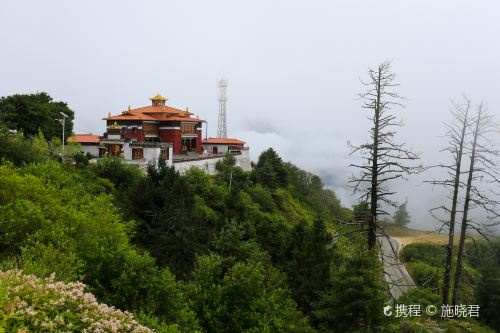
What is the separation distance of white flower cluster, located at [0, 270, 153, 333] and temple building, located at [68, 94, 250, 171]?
33647mm

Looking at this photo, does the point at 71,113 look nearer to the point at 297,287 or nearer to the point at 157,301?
the point at 297,287

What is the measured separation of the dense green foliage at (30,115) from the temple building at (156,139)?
2.46 metres

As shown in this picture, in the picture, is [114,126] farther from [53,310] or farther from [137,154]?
[53,310]

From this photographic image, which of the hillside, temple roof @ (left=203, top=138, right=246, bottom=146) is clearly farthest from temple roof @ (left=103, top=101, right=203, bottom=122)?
the hillside

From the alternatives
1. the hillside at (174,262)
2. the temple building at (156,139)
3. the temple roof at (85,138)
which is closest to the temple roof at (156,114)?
the temple building at (156,139)

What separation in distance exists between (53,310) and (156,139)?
4747 centimetres

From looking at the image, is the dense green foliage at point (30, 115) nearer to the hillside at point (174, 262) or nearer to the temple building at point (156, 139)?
the temple building at point (156, 139)

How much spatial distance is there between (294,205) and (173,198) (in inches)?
1191

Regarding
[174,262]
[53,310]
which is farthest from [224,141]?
[53,310]

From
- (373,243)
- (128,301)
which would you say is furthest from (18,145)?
(373,243)

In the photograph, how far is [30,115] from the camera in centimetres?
4416

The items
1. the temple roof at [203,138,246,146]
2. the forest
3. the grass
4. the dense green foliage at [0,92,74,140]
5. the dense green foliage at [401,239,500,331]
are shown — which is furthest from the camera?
the temple roof at [203,138,246,146]

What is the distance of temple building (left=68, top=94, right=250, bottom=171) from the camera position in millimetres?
44562

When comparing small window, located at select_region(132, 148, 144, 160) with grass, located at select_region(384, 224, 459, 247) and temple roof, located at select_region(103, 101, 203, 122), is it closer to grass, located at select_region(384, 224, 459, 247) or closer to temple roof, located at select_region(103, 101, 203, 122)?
temple roof, located at select_region(103, 101, 203, 122)
